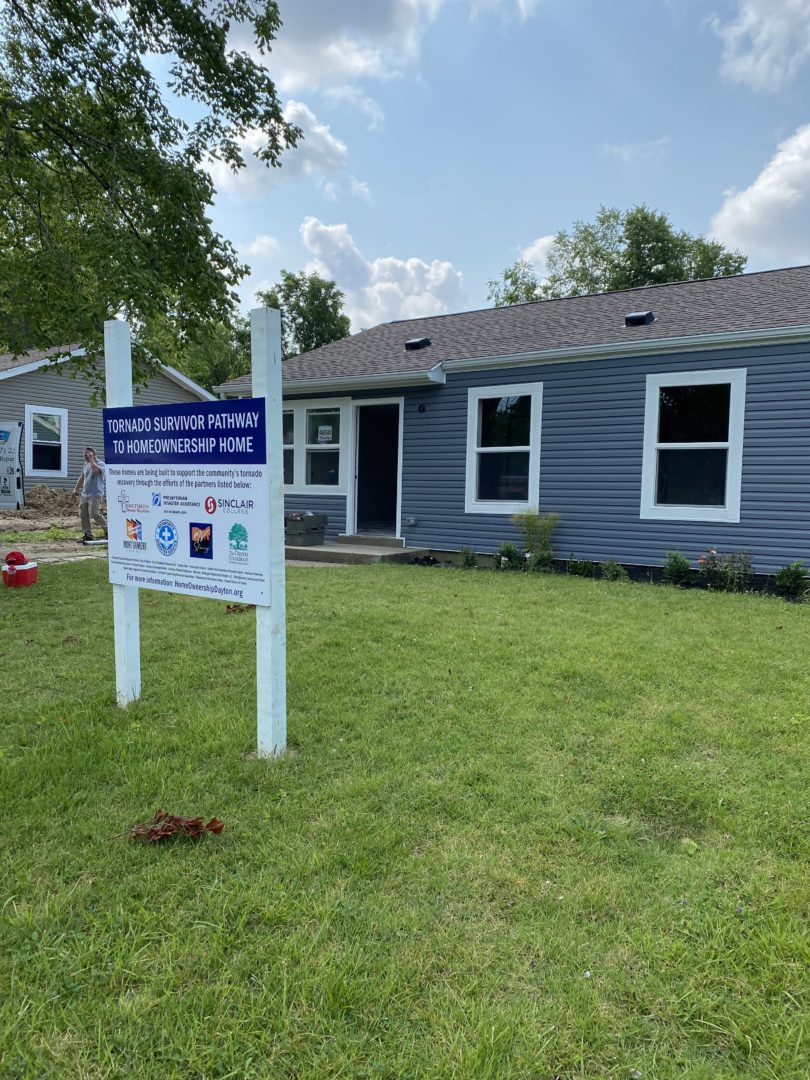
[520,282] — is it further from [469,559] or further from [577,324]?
[469,559]

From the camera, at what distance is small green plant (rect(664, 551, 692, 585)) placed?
8.18 m

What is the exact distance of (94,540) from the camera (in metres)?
12.1

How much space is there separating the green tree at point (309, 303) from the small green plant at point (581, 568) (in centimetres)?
2549

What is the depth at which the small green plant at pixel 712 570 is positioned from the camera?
7914 mm

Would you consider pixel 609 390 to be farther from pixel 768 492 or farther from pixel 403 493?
pixel 403 493

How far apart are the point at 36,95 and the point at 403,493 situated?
22.2ft

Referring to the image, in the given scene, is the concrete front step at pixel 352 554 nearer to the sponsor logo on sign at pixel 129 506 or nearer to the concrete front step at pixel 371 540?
the concrete front step at pixel 371 540

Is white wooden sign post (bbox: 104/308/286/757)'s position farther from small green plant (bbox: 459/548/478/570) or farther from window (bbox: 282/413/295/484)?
window (bbox: 282/413/295/484)

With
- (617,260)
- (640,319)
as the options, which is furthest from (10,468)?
(617,260)

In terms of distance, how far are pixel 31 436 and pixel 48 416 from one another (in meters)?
0.67

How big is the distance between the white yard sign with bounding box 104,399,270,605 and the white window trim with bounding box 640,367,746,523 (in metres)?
6.65

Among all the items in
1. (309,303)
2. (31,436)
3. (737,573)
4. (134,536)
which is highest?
(309,303)

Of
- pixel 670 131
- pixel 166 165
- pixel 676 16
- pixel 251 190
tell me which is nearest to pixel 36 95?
pixel 166 165

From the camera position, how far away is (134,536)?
378cm
